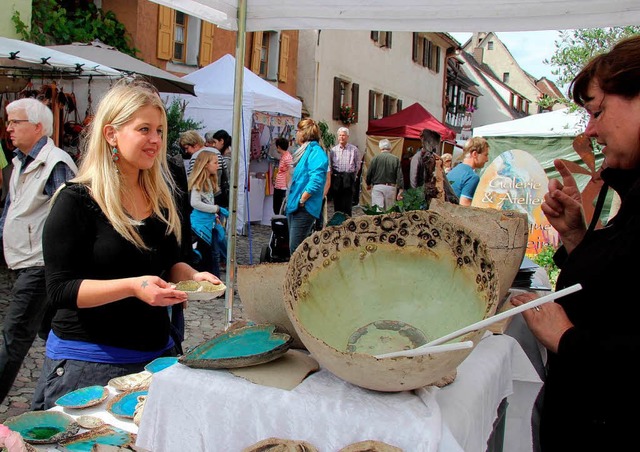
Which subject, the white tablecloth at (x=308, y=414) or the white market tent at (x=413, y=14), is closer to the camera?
the white tablecloth at (x=308, y=414)

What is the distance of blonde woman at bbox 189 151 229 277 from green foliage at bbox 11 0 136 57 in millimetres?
4575

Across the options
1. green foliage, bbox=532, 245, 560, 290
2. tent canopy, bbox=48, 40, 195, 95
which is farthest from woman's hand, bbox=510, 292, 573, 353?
tent canopy, bbox=48, 40, 195, 95

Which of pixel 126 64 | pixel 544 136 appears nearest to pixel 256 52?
pixel 126 64

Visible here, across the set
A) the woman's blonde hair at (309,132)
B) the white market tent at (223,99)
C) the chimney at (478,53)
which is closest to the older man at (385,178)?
the white market tent at (223,99)

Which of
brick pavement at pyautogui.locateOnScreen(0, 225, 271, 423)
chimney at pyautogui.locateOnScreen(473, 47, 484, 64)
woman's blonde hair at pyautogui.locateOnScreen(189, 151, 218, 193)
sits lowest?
brick pavement at pyautogui.locateOnScreen(0, 225, 271, 423)

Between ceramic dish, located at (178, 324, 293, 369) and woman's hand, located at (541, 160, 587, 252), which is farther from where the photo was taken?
woman's hand, located at (541, 160, 587, 252)

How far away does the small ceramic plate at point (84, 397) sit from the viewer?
1.72m

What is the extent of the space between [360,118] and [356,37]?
2675 millimetres

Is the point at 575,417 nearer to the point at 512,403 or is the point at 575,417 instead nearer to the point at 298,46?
the point at 512,403

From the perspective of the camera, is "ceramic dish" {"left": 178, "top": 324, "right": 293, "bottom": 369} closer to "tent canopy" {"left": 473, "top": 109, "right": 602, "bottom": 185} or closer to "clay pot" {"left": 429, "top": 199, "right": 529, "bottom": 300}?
"clay pot" {"left": 429, "top": 199, "right": 529, "bottom": 300}

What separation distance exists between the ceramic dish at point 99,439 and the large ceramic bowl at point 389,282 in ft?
1.92

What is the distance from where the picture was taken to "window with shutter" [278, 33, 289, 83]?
1532 centimetres

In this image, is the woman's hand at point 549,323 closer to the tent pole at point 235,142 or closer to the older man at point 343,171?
the tent pole at point 235,142

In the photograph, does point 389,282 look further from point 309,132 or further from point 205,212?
point 309,132
